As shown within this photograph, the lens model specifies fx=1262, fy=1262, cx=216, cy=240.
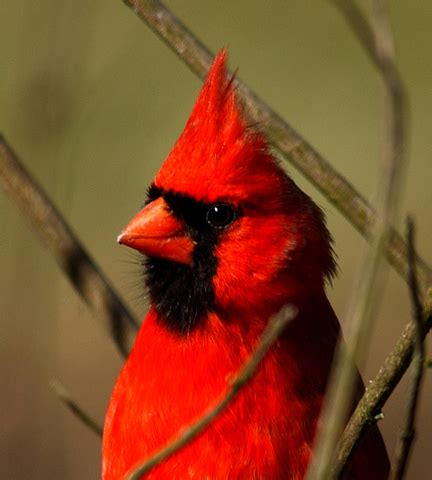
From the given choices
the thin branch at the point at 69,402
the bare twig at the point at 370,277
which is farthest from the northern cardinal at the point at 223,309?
the bare twig at the point at 370,277

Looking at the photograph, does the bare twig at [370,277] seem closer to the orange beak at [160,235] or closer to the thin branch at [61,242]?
the orange beak at [160,235]

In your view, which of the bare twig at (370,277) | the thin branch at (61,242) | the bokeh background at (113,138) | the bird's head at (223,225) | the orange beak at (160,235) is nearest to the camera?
the bare twig at (370,277)

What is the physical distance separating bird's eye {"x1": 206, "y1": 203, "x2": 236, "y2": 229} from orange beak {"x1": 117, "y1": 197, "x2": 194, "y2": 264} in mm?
87

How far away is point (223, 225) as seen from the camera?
11.1 feet

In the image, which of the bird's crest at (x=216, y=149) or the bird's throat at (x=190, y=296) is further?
the bird's throat at (x=190, y=296)

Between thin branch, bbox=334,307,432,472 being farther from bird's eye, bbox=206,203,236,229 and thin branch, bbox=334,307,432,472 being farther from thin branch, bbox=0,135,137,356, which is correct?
thin branch, bbox=0,135,137,356

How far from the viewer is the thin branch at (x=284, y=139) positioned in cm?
323

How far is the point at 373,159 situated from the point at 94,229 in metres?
2.06

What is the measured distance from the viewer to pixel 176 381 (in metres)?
3.29

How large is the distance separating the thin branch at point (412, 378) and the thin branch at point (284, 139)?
0.66 metres

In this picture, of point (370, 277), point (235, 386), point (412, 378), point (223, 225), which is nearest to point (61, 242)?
point (223, 225)

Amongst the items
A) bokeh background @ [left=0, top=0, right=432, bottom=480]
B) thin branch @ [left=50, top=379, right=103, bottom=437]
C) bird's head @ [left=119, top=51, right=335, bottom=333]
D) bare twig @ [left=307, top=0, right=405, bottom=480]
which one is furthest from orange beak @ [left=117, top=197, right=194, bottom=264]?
bare twig @ [left=307, top=0, right=405, bottom=480]

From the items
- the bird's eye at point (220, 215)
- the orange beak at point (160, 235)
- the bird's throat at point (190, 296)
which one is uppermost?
the orange beak at point (160, 235)

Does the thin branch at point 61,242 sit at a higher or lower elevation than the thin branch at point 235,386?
higher
